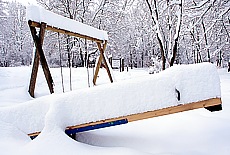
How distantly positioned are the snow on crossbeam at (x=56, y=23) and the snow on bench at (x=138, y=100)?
6.73ft

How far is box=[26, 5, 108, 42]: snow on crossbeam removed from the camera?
371 centimetres

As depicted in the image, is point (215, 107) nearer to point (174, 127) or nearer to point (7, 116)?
point (174, 127)

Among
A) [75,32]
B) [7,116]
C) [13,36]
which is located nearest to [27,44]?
[13,36]

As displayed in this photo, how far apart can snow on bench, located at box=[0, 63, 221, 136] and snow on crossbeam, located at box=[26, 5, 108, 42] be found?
2050mm

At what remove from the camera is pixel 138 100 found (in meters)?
2.20

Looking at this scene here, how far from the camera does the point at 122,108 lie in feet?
7.23

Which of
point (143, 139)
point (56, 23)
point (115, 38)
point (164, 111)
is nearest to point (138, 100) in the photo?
point (164, 111)

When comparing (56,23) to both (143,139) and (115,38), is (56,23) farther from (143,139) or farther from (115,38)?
(115,38)

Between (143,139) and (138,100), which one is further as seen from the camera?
(143,139)

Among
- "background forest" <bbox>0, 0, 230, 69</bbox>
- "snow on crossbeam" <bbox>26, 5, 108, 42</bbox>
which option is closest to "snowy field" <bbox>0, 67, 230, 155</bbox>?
"snow on crossbeam" <bbox>26, 5, 108, 42</bbox>

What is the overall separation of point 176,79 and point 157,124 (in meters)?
0.94

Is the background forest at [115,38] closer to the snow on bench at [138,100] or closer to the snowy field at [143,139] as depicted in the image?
the snowy field at [143,139]

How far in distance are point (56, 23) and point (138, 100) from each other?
106 inches

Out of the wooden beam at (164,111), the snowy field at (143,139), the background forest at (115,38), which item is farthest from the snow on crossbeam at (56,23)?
the background forest at (115,38)
